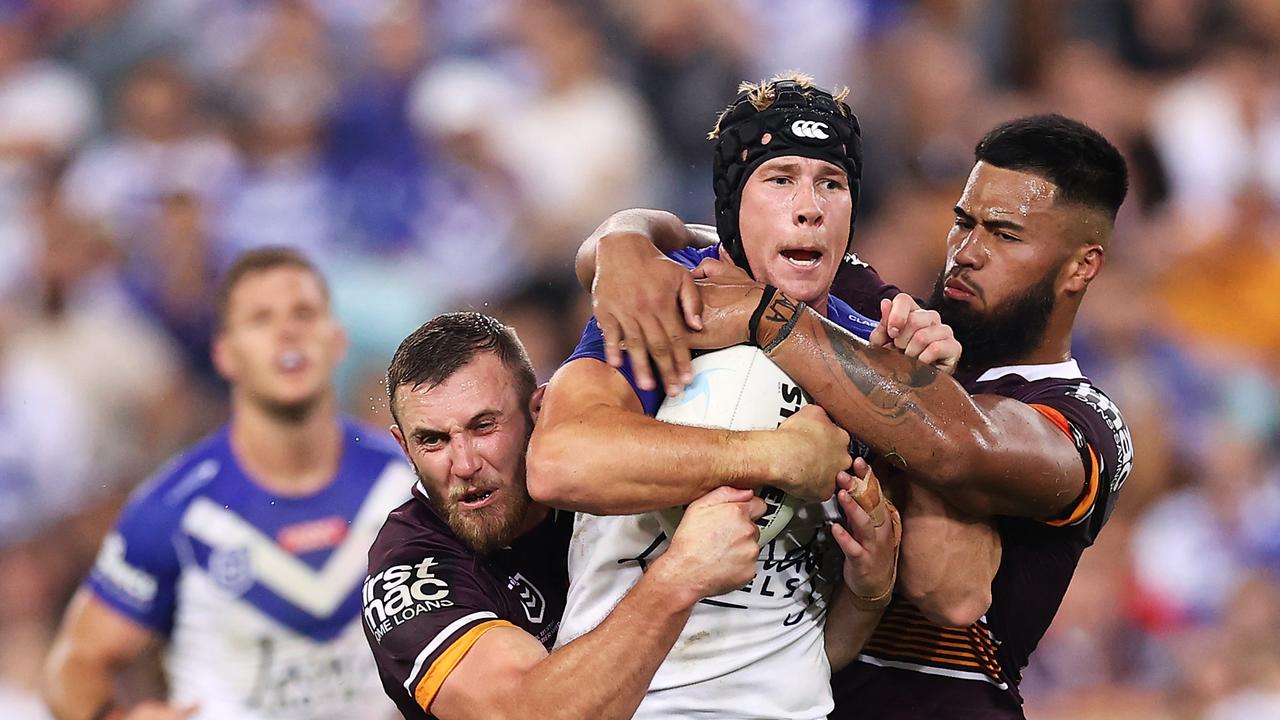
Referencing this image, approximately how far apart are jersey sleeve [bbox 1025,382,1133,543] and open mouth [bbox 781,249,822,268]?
2.36ft

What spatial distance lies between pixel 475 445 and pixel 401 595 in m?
0.40

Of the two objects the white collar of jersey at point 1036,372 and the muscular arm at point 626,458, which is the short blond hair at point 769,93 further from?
the white collar of jersey at point 1036,372

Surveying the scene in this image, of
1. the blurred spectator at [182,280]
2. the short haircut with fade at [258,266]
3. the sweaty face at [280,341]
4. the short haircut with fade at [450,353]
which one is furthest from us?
the blurred spectator at [182,280]

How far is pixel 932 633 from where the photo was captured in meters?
A: 4.21

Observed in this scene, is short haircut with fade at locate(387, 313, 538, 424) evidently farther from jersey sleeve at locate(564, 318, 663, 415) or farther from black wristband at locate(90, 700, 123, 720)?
black wristband at locate(90, 700, 123, 720)

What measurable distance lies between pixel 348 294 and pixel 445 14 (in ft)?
6.05

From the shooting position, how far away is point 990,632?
13.9 ft

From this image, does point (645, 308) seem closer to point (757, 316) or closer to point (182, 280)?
point (757, 316)

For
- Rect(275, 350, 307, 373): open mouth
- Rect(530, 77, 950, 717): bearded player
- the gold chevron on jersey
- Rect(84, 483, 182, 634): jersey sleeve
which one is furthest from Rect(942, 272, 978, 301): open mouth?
Rect(84, 483, 182, 634): jersey sleeve

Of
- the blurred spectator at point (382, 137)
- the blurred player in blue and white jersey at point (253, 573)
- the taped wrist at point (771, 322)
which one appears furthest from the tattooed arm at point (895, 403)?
the blurred spectator at point (382, 137)

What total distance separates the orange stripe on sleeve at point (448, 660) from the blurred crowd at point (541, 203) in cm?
453

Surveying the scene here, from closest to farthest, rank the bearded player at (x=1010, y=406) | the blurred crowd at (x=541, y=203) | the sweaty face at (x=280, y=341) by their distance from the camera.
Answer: the bearded player at (x=1010, y=406) → the sweaty face at (x=280, y=341) → the blurred crowd at (x=541, y=203)

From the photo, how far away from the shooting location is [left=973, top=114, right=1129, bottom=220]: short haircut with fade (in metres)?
4.21

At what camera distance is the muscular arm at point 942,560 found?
3.70m
